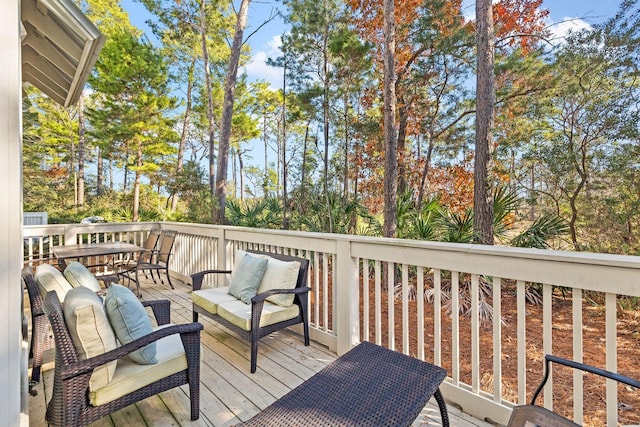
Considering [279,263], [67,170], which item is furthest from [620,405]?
[67,170]

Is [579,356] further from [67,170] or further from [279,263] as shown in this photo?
[67,170]

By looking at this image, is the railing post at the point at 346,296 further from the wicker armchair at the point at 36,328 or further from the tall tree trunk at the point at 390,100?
the tall tree trunk at the point at 390,100

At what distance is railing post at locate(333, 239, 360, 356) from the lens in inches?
116

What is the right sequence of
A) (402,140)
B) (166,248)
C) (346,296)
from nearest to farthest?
1. (346,296)
2. (166,248)
3. (402,140)

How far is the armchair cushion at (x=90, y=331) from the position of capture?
5.60ft

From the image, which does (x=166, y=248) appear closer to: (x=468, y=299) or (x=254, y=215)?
(x=254, y=215)

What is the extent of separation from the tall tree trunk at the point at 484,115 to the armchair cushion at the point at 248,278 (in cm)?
353

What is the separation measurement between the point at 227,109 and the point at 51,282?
7430 millimetres

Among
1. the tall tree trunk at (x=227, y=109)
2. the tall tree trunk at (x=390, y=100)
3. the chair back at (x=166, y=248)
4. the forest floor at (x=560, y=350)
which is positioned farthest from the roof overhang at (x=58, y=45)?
the tall tree trunk at (x=390, y=100)

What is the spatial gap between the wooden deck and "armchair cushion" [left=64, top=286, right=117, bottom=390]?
22.7 inches

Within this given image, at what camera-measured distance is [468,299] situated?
4738mm

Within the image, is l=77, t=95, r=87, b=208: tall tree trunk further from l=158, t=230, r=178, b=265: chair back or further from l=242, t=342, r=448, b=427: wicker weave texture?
l=242, t=342, r=448, b=427: wicker weave texture

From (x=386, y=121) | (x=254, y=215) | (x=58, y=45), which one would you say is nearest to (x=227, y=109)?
(x=254, y=215)

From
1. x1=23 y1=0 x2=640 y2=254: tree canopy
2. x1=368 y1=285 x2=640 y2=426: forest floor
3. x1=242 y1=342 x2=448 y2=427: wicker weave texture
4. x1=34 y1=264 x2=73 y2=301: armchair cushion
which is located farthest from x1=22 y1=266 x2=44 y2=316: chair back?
x1=23 y1=0 x2=640 y2=254: tree canopy
